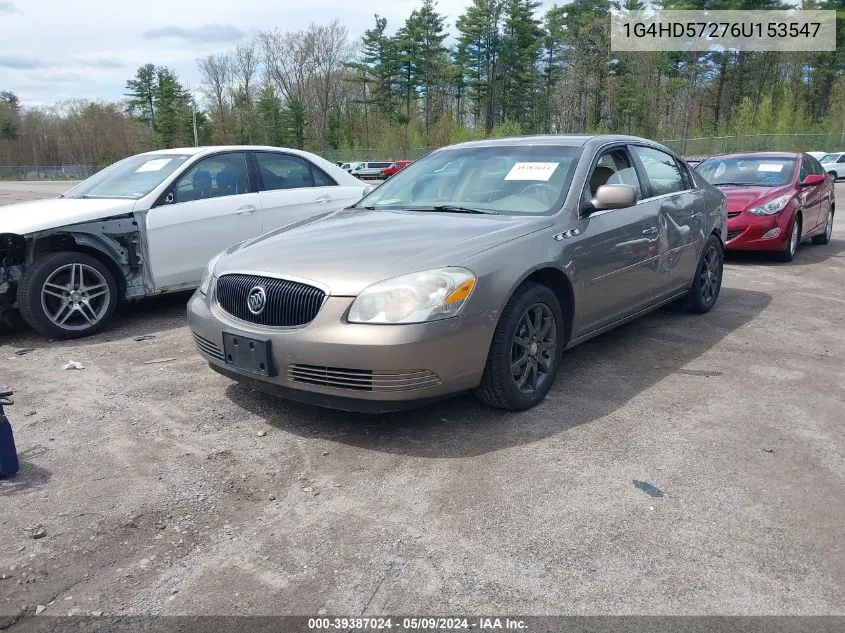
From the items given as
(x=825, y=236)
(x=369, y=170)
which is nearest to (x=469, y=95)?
(x=369, y=170)

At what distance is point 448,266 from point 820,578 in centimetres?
202

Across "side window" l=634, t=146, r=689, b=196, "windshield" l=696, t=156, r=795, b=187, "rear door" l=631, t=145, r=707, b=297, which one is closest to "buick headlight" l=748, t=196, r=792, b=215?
"windshield" l=696, t=156, r=795, b=187

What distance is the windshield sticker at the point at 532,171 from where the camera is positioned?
4484mm

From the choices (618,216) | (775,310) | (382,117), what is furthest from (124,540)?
(382,117)

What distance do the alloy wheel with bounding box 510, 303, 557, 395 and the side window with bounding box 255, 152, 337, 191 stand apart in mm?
3845

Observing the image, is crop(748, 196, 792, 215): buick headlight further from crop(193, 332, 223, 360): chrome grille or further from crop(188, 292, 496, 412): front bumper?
crop(193, 332, 223, 360): chrome grille

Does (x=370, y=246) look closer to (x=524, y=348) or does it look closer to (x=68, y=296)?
(x=524, y=348)

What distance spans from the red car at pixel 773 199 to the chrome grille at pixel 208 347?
7.32 meters

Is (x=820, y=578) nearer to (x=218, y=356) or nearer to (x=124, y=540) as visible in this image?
(x=124, y=540)

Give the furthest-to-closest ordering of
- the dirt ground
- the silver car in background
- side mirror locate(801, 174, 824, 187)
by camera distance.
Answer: the silver car in background
side mirror locate(801, 174, 824, 187)
the dirt ground

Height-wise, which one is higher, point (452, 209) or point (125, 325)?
point (452, 209)

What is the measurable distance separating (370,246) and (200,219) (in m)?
3.02

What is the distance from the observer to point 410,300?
10.9 feet

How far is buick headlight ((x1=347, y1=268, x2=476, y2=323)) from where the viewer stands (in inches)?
130
